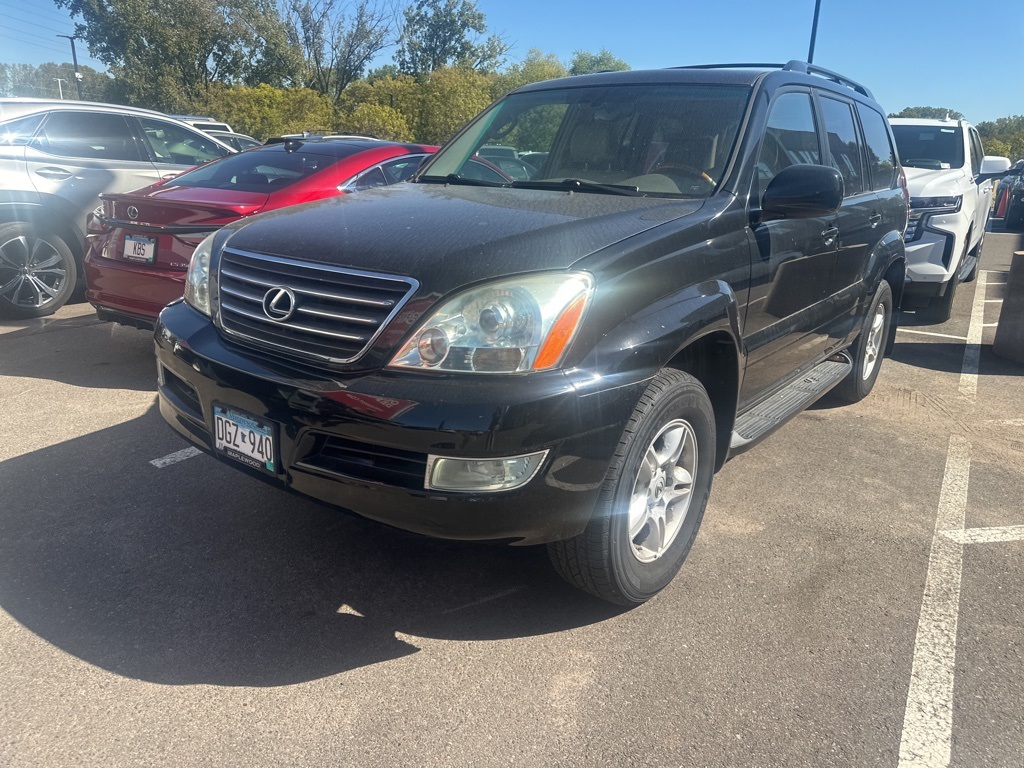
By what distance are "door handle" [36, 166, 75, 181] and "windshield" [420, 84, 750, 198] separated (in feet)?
14.0

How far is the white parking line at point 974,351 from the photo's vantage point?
18.8 ft

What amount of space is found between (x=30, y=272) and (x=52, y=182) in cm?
76

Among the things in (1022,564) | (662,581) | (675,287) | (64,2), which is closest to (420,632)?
(662,581)

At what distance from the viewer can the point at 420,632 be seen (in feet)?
8.81

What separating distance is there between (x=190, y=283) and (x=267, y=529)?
1.02m

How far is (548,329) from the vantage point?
7.55 feet

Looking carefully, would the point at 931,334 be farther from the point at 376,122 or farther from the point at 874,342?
the point at 376,122

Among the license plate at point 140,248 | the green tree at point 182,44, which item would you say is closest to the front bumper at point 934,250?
the license plate at point 140,248

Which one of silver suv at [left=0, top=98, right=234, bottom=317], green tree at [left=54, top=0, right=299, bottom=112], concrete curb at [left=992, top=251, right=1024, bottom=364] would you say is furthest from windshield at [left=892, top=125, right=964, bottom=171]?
green tree at [left=54, top=0, right=299, bottom=112]

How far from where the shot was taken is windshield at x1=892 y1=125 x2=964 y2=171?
28.8 ft

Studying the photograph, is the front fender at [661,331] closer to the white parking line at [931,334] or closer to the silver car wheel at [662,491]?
the silver car wheel at [662,491]

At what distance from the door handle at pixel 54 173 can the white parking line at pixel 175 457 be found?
3.94 meters

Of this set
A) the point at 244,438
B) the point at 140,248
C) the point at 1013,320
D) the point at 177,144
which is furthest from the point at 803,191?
the point at 177,144

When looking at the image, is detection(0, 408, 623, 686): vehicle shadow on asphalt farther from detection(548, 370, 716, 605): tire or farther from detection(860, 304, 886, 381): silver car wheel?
detection(860, 304, 886, 381): silver car wheel
